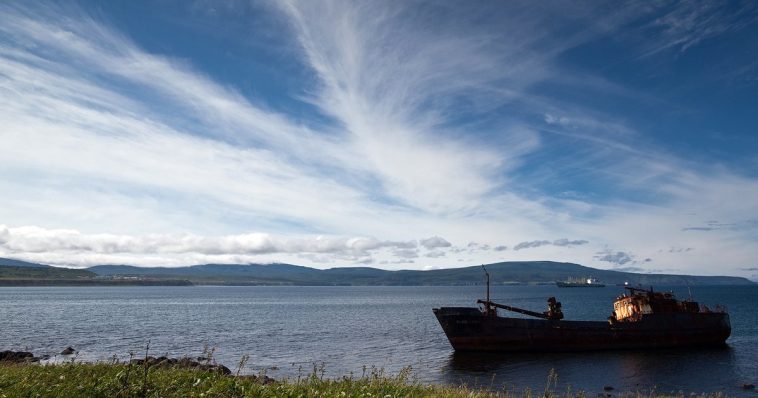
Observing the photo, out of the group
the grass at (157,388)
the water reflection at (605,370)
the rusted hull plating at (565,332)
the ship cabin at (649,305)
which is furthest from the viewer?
the ship cabin at (649,305)

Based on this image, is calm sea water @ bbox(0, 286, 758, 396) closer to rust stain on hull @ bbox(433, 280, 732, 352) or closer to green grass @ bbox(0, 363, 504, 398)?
rust stain on hull @ bbox(433, 280, 732, 352)

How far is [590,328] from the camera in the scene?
161 ft

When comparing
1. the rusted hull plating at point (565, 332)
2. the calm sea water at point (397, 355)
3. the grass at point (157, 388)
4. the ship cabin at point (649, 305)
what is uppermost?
the ship cabin at point (649, 305)

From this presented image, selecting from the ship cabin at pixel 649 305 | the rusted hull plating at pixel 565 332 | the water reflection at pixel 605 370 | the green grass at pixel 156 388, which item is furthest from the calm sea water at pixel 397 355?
the green grass at pixel 156 388

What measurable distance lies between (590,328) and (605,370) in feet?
31.0

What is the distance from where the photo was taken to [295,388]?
15469 millimetres

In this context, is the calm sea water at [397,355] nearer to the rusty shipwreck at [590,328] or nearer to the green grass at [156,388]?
the rusty shipwreck at [590,328]

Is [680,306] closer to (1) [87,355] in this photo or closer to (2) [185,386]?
(2) [185,386]

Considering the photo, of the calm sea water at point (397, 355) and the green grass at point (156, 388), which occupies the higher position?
the green grass at point (156, 388)

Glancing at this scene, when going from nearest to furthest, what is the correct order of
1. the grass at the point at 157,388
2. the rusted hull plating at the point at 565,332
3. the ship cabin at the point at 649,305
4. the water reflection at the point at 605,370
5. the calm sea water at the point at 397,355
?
the grass at the point at 157,388, the water reflection at the point at 605,370, the calm sea water at the point at 397,355, the rusted hull plating at the point at 565,332, the ship cabin at the point at 649,305

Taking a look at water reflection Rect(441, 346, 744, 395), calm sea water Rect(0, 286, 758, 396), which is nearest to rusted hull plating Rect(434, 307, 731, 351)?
water reflection Rect(441, 346, 744, 395)

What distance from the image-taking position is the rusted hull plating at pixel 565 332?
→ 156 ft

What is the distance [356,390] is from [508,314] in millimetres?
117701

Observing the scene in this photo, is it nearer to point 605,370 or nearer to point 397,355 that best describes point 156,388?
point 397,355
